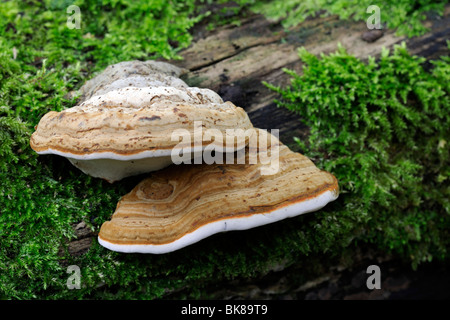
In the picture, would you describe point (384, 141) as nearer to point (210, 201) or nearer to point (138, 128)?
point (210, 201)

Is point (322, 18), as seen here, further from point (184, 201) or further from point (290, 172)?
point (184, 201)

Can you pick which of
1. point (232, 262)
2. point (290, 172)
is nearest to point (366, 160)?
Answer: point (290, 172)

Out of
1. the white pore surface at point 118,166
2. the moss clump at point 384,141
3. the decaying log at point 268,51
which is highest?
the decaying log at point 268,51

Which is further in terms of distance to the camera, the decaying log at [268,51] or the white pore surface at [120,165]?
the decaying log at [268,51]

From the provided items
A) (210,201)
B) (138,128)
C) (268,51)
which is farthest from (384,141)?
(138,128)

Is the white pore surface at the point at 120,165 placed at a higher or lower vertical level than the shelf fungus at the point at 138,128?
lower

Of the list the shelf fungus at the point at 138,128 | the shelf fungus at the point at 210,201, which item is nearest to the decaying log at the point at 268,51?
the shelf fungus at the point at 210,201

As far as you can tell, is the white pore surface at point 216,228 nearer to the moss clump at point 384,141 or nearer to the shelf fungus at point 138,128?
the shelf fungus at point 138,128

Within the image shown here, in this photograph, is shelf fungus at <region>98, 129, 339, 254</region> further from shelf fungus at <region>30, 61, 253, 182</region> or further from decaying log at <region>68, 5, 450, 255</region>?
decaying log at <region>68, 5, 450, 255</region>
